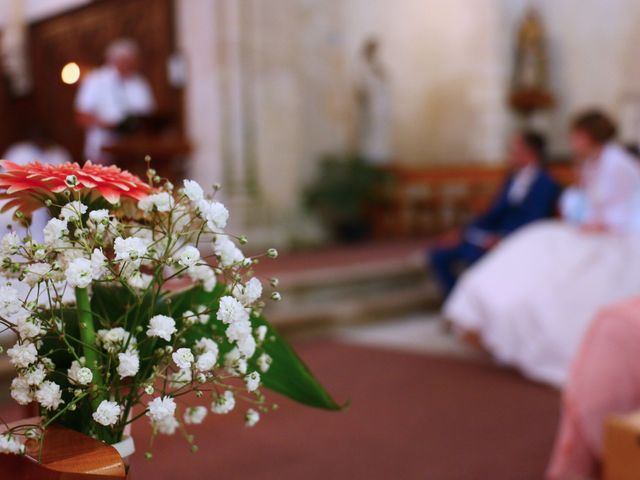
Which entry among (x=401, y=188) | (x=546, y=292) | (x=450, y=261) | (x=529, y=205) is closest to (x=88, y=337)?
(x=546, y=292)

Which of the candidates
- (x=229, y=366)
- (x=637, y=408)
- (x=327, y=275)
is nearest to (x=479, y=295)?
(x=327, y=275)

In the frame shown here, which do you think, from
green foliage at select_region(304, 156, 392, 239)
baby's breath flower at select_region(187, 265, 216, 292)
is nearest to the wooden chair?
baby's breath flower at select_region(187, 265, 216, 292)

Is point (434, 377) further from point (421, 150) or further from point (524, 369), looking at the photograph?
point (421, 150)

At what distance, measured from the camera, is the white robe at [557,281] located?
13.4ft

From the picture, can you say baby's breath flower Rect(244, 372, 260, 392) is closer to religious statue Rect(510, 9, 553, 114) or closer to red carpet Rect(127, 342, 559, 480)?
red carpet Rect(127, 342, 559, 480)

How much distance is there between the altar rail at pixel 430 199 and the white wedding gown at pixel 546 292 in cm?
455

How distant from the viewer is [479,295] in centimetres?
437

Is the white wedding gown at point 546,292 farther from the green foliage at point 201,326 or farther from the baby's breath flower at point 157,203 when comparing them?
the baby's breath flower at point 157,203

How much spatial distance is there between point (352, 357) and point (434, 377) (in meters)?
0.65

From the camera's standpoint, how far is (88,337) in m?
0.81

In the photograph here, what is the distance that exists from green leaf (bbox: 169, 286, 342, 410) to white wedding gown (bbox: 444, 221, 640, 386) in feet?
10.8

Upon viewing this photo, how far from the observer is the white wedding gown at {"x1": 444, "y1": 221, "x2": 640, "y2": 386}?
408 cm

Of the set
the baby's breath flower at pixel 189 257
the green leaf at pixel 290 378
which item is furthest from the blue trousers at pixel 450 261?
the baby's breath flower at pixel 189 257

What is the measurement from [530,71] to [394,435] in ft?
24.2
